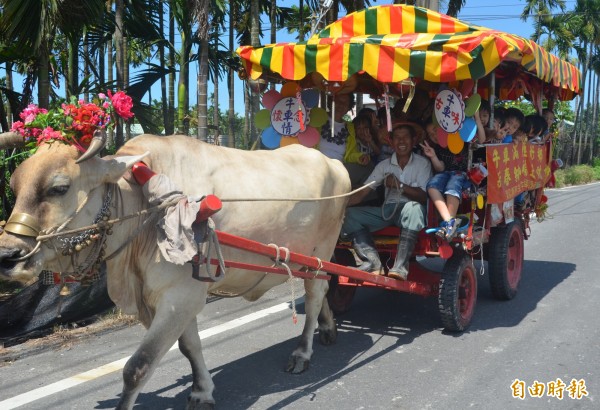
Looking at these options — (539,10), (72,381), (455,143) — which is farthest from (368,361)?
(539,10)

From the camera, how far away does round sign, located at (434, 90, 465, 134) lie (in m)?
5.39

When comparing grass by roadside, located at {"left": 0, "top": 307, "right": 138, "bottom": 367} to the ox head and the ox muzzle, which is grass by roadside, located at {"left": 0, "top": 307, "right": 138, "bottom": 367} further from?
the ox muzzle

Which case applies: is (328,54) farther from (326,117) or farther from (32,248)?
(32,248)

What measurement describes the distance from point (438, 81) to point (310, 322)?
2.13 m

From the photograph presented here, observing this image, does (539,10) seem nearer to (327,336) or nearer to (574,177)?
(574,177)

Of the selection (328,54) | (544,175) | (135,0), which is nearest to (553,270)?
(544,175)

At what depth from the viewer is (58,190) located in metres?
3.27

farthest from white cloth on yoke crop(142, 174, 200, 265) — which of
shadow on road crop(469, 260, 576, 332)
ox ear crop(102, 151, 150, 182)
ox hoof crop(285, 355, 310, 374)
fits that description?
shadow on road crop(469, 260, 576, 332)

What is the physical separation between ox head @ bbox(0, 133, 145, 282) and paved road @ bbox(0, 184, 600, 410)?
1323 mm

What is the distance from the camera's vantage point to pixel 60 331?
538cm

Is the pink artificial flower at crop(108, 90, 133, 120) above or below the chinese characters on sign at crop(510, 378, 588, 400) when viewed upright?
above

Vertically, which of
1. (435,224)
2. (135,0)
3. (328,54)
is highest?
(135,0)

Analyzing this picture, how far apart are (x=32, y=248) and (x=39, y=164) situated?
1.41 feet

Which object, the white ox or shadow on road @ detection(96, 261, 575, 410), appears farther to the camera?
shadow on road @ detection(96, 261, 575, 410)
